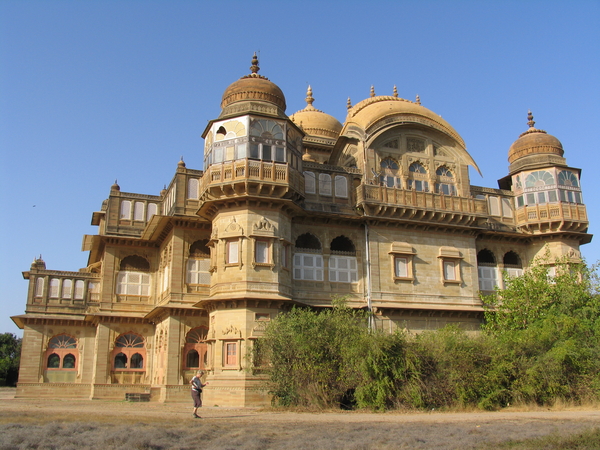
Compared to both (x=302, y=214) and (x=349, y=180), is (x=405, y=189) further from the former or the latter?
(x=302, y=214)

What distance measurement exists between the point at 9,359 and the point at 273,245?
55812 millimetres

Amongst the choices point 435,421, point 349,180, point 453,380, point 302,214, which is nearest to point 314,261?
point 302,214

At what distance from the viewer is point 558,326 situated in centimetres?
2397

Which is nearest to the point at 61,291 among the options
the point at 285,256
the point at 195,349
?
the point at 195,349

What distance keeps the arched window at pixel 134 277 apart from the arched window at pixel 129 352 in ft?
7.54

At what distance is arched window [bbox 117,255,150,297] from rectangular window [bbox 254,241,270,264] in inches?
384

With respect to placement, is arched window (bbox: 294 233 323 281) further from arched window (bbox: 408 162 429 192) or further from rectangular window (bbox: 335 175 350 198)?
arched window (bbox: 408 162 429 192)

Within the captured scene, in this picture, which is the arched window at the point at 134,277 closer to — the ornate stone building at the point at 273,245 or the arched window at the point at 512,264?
the ornate stone building at the point at 273,245

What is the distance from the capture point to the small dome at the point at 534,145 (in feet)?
114

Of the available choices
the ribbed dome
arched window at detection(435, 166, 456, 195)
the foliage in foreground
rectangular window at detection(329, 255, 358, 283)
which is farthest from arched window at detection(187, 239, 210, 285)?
arched window at detection(435, 166, 456, 195)

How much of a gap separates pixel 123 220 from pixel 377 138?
14.4 metres

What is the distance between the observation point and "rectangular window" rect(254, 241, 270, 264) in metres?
26.3

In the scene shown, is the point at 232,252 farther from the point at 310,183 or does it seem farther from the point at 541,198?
the point at 541,198

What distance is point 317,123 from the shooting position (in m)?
44.3
